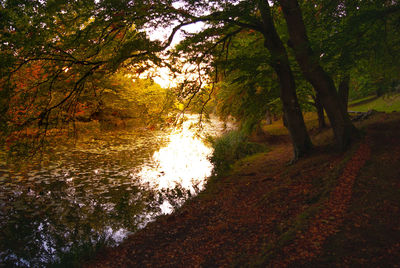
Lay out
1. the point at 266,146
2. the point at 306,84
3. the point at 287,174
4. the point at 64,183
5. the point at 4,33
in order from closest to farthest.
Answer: the point at 4,33
the point at 287,174
the point at 64,183
the point at 306,84
the point at 266,146

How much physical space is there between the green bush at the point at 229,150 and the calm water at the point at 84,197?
2.28ft

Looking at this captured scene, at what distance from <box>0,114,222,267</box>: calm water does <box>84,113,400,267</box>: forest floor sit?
101cm

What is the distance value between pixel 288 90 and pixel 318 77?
1.60 metres

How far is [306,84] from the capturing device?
1448 cm

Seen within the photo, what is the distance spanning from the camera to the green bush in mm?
15136

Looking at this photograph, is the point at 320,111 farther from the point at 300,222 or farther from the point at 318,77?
the point at 300,222

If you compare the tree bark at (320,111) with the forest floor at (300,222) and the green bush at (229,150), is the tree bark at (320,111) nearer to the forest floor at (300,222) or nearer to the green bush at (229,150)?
the green bush at (229,150)

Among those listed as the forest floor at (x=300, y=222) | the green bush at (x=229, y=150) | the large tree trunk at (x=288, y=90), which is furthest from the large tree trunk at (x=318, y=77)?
the green bush at (x=229, y=150)

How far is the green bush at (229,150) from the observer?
1514 centimetres

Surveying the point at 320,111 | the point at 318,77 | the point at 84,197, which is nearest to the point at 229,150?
the point at 320,111

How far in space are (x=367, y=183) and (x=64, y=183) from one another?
38.1ft

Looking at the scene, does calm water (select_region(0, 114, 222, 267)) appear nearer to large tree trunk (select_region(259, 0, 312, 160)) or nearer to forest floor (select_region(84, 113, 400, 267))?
forest floor (select_region(84, 113, 400, 267))

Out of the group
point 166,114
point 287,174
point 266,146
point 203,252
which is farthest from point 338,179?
point 266,146

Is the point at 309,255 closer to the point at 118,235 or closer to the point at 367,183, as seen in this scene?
the point at 367,183
